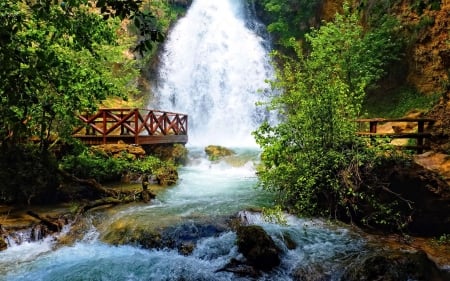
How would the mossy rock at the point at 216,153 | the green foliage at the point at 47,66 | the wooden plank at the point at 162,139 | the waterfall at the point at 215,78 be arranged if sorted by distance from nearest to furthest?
the green foliage at the point at 47,66 < the wooden plank at the point at 162,139 < the mossy rock at the point at 216,153 < the waterfall at the point at 215,78

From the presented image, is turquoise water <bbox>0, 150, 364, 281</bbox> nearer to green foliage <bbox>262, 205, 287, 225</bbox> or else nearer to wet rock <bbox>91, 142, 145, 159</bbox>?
green foliage <bbox>262, 205, 287, 225</bbox>

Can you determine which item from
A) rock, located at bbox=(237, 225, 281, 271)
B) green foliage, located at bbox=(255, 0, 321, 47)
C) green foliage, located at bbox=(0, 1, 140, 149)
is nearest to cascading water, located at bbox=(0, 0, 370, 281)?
rock, located at bbox=(237, 225, 281, 271)

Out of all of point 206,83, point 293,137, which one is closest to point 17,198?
point 293,137

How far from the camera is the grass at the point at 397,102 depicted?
50.5 ft

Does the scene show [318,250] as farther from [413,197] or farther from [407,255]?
[413,197]

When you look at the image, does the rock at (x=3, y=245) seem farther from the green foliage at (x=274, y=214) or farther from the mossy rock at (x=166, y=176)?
the mossy rock at (x=166, y=176)

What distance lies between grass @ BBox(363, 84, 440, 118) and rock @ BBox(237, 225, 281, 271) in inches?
415

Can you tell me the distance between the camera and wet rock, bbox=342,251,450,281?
18.3 feet

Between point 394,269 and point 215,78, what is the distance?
18844mm

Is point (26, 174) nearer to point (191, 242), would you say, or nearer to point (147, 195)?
point (147, 195)

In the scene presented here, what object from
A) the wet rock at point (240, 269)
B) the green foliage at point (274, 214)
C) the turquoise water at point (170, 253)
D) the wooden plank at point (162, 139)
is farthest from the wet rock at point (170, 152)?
the wet rock at point (240, 269)

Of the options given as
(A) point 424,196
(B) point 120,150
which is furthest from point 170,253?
(B) point 120,150

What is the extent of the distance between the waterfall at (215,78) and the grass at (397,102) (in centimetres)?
616

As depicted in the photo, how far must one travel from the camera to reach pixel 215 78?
23.4 m
